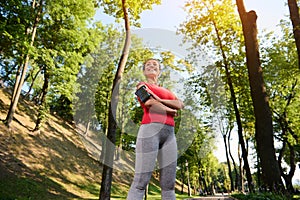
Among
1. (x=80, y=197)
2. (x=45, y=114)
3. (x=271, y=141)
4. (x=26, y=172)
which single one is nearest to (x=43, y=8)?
(x=45, y=114)

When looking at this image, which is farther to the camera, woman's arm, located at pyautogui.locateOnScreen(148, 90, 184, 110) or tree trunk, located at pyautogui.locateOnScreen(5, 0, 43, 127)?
tree trunk, located at pyautogui.locateOnScreen(5, 0, 43, 127)

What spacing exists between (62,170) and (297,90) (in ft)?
70.6

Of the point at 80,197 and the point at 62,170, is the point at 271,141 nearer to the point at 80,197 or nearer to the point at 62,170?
the point at 80,197

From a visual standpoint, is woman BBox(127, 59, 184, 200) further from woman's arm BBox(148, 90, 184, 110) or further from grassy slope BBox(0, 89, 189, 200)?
grassy slope BBox(0, 89, 189, 200)

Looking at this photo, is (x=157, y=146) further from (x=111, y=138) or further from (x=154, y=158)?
(x=111, y=138)

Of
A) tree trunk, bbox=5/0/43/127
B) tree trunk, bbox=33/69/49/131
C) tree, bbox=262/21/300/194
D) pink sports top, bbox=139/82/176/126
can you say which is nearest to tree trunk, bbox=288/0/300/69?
pink sports top, bbox=139/82/176/126

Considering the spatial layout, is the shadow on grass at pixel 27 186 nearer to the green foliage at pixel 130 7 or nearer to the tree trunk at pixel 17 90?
the tree trunk at pixel 17 90

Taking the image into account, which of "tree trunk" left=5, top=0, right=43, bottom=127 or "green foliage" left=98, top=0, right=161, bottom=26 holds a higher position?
"green foliage" left=98, top=0, right=161, bottom=26

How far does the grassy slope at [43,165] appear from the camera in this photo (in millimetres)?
12922

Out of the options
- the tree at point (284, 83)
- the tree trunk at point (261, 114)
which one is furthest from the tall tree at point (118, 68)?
the tree at point (284, 83)

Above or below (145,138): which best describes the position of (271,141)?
above

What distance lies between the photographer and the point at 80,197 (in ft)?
50.8

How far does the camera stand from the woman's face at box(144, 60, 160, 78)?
2918 millimetres

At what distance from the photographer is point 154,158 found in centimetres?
245
